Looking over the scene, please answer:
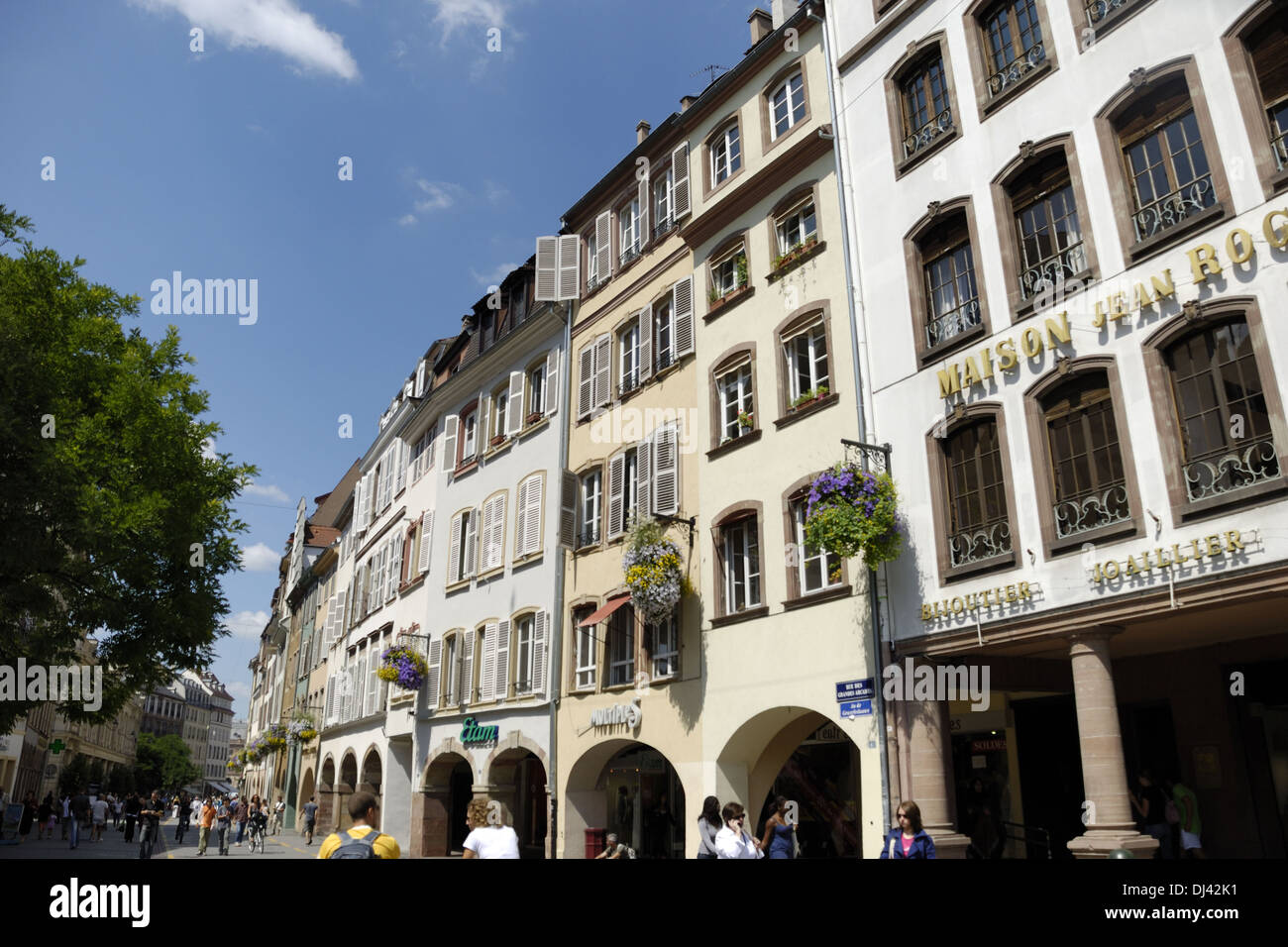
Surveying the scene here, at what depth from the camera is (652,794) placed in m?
22.4

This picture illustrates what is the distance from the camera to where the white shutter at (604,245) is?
24.5 meters

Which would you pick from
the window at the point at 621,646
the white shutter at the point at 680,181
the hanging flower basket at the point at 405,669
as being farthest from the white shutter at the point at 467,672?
the white shutter at the point at 680,181

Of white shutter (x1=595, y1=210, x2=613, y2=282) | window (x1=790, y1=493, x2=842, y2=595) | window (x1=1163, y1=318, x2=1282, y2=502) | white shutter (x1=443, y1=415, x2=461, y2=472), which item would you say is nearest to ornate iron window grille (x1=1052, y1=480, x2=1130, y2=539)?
window (x1=1163, y1=318, x2=1282, y2=502)

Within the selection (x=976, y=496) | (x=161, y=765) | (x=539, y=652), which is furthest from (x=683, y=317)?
(x=161, y=765)

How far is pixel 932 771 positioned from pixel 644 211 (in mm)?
15062

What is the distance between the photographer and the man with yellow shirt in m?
6.16

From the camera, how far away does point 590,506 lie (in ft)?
75.8

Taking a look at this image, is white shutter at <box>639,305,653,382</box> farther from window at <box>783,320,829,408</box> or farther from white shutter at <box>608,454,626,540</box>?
window at <box>783,320,829,408</box>

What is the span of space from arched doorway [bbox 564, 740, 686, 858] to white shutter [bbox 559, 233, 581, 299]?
11650mm

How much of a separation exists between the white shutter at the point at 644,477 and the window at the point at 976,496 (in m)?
7.37

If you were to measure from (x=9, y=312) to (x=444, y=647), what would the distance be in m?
14.6

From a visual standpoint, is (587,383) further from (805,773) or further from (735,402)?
(805,773)

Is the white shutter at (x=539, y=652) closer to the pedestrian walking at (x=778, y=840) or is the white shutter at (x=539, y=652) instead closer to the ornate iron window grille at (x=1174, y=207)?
the pedestrian walking at (x=778, y=840)
